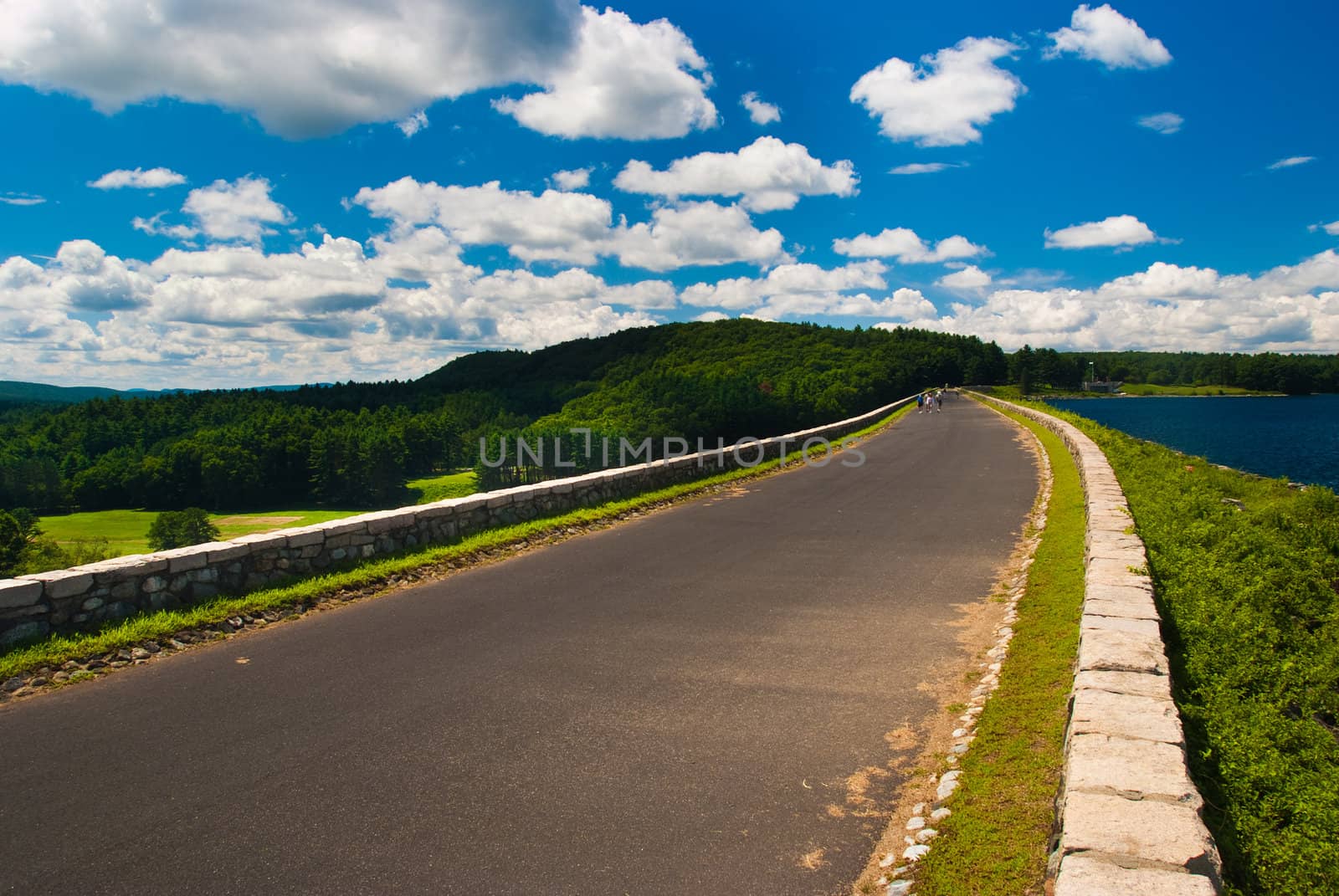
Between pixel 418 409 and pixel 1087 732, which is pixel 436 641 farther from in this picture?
pixel 418 409

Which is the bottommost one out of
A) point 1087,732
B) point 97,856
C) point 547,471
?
point 547,471

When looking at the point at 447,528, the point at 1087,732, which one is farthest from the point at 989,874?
the point at 447,528

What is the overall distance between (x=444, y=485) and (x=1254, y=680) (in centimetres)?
9396

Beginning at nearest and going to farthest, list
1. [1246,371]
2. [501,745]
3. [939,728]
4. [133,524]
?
[501,745] → [939,728] → [133,524] → [1246,371]

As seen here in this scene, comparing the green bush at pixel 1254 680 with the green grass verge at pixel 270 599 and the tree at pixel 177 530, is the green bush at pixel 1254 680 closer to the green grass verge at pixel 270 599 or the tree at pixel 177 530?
the green grass verge at pixel 270 599

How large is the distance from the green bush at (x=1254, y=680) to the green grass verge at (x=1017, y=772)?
0.71 metres

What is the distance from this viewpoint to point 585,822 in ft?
12.5

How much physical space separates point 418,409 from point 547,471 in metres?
57.9

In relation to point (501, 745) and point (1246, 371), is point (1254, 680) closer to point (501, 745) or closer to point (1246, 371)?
point (501, 745)

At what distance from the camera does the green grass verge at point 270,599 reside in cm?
601

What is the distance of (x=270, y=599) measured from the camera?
24.6ft

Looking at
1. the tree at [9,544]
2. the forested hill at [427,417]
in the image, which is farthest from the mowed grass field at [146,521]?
the tree at [9,544]

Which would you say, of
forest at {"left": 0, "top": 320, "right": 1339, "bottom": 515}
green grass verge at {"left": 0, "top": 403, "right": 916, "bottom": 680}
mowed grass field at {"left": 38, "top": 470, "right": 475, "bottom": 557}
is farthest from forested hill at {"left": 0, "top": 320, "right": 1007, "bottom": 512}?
green grass verge at {"left": 0, "top": 403, "right": 916, "bottom": 680}

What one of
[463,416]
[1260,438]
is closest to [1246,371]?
[1260,438]
